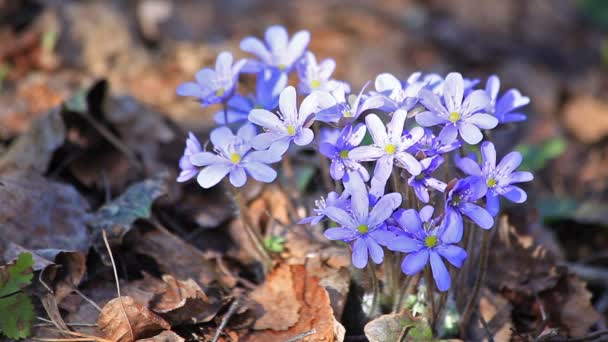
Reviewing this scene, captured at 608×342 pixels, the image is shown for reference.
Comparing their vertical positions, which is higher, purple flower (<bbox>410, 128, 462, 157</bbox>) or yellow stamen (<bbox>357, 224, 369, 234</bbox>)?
purple flower (<bbox>410, 128, 462, 157</bbox>)

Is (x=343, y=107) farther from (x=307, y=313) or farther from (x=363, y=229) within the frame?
(x=307, y=313)

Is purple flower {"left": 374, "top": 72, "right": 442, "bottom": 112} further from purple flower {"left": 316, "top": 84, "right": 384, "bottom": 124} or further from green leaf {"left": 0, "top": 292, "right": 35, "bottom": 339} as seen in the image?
green leaf {"left": 0, "top": 292, "right": 35, "bottom": 339}

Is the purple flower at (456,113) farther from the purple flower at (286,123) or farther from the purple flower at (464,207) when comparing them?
the purple flower at (286,123)

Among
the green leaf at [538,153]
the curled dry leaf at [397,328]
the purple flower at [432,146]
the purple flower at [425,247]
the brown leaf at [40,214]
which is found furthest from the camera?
the green leaf at [538,153]

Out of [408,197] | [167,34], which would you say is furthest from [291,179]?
[167,34]

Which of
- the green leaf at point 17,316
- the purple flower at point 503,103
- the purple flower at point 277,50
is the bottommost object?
the green leaf at point 17,316

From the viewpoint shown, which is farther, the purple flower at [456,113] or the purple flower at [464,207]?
the purple flower at [456,113]

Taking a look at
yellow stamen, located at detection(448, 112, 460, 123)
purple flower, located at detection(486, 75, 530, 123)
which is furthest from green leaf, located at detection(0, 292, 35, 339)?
purple flower, located at detection(486, 75, 530, 123)

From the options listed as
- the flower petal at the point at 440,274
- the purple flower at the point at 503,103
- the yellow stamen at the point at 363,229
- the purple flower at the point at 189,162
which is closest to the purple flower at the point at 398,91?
the purple flower at the point at 503,103
